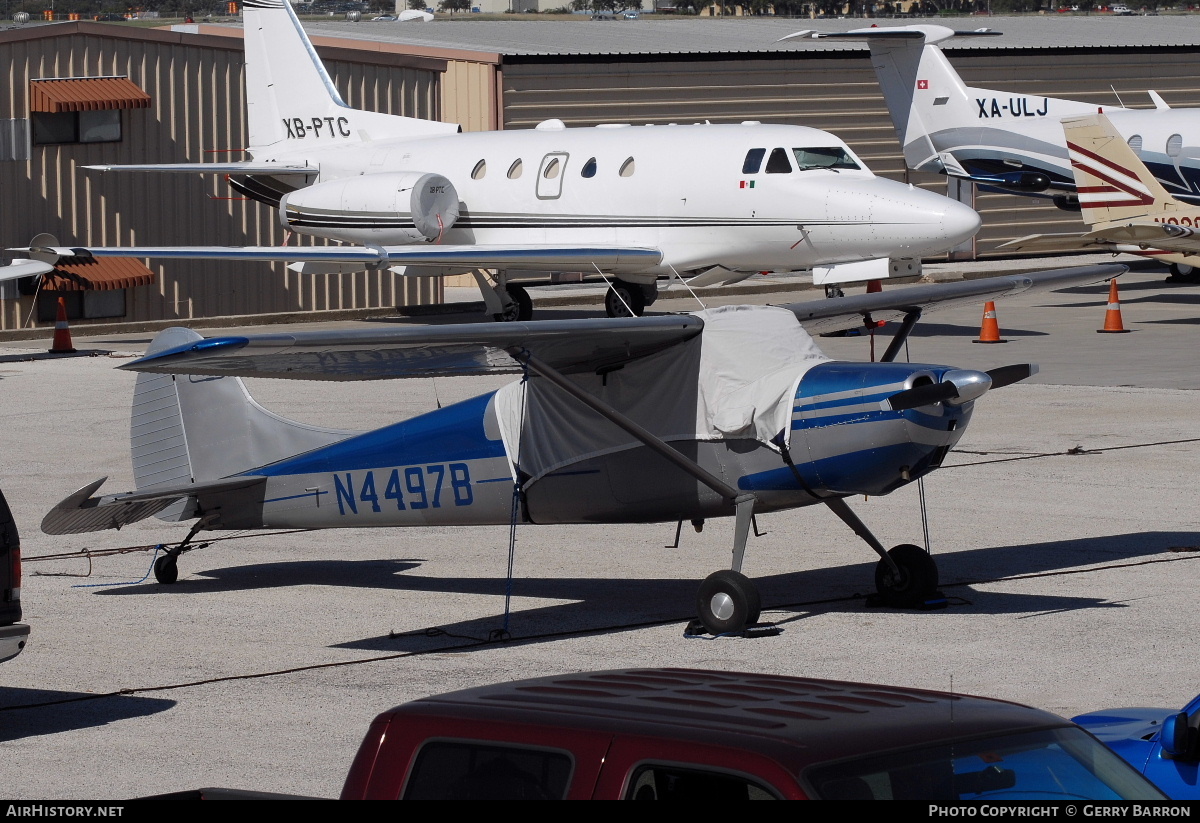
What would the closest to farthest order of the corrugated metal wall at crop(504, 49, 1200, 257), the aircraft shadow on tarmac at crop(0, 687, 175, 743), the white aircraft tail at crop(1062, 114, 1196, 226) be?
the aircraft shadow on tarmac at crop(0, 687, 175, 743), the white aircraft tail at crop(1062, 114, 1196, 226), the corrugated metal wall at crop(504, 49, 1200, 257)

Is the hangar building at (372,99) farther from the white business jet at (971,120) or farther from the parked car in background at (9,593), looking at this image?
the parked car in background at (9,593)

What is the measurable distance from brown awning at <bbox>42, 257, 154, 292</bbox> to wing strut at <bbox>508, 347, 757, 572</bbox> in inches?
740

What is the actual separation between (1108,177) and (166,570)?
64.1 feet

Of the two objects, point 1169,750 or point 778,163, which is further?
point 778,163

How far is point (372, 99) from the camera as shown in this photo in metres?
31.9

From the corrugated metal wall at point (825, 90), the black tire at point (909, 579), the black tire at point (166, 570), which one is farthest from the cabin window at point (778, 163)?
the black tire at point (166, 570)

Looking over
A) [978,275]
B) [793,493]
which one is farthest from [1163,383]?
[978,275]

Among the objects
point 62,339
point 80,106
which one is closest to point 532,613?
point 62,339

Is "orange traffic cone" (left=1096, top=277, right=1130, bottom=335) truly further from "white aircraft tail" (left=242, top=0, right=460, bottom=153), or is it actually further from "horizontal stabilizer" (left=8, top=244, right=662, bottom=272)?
"white aircraft tail" (left=242, top=0, right=460, bottom=153)

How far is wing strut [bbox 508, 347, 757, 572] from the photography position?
30.8 feet

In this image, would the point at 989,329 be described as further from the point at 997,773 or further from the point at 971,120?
the point at 997,773

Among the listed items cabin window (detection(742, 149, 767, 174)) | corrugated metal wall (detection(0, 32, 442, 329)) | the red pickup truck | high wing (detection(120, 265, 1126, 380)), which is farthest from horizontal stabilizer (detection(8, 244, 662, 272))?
the red pickup truck

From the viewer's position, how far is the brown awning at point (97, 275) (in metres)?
27.3

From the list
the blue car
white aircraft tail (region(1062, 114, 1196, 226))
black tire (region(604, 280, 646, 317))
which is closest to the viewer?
the blue car
